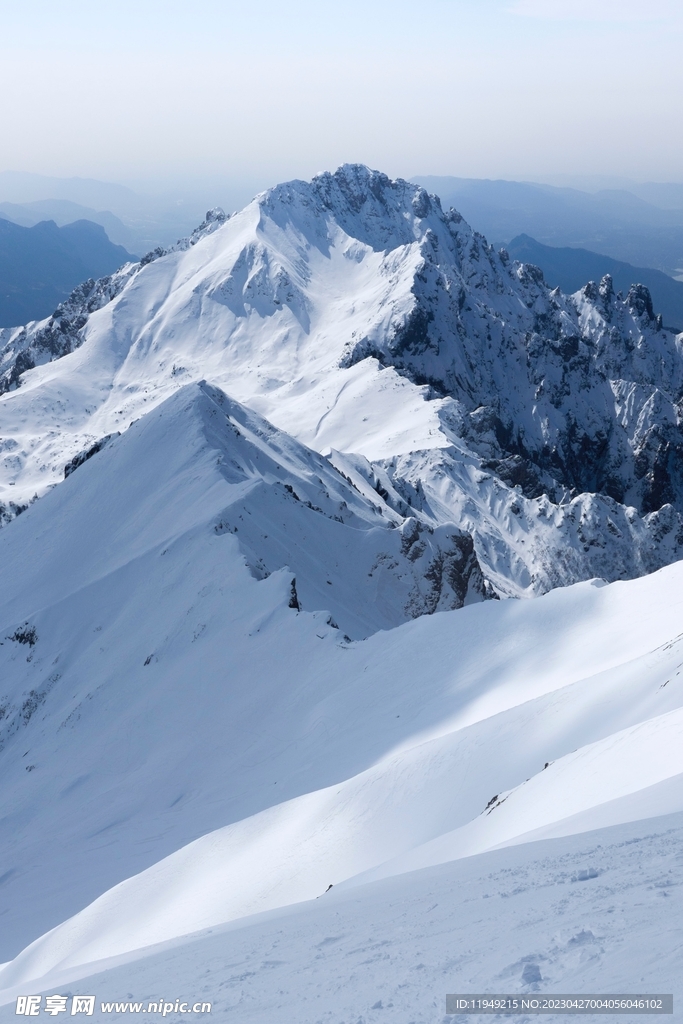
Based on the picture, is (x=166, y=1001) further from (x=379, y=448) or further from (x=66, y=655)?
(x=379, y=448)

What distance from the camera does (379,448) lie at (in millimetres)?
95125

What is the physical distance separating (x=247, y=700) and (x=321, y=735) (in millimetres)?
5265

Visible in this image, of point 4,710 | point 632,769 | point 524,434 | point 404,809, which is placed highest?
point 632,769

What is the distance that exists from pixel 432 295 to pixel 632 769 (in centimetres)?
14805

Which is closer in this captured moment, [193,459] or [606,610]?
[606,610]

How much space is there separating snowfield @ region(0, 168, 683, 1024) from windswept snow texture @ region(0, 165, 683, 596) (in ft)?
4.86

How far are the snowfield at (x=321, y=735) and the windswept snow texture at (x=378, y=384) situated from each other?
1.48 metres

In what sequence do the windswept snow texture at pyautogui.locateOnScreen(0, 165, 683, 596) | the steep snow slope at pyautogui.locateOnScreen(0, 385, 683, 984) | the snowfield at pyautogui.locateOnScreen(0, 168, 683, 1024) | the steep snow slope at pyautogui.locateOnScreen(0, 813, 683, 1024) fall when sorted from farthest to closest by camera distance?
1. the windswept snow texture at pyautogui.locateOnScreen(0, 165, 683, 596)
2. the steep snow slope at pyautogui.locateOnScreen(0, 385, 683, 984)
3. the snowfield at pyautogui.locateOnScreen(0, 168, 683, 1024)
4. the steep snow slope at pyautogui.locateOnScreen(0, 813, 683, 1024)

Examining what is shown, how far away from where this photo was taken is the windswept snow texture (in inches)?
3455

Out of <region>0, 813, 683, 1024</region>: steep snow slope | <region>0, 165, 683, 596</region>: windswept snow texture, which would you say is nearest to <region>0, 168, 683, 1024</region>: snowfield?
<region>0, 813, 683, 1024</region>: steep snow slope

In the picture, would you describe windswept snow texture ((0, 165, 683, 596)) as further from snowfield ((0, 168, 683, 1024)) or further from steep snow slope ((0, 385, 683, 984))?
steep snow slope ((0, 385, 683, 984))

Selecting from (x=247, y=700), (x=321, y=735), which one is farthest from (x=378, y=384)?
(x=321, y=735)

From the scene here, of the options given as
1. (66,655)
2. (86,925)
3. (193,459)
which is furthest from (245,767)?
(193,459)

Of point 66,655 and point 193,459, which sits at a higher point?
point 193,459
